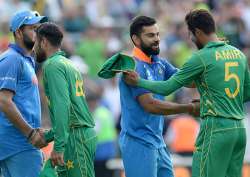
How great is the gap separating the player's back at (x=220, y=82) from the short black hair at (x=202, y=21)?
0.58 ft

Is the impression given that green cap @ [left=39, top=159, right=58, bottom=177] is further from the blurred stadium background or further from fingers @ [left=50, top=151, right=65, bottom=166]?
the blurred stadium background

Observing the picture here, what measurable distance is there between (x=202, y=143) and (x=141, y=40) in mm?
1554

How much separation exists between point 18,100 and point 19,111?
15 cm

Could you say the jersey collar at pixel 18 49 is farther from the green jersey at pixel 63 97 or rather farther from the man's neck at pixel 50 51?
the green jersey at pixel 63 97

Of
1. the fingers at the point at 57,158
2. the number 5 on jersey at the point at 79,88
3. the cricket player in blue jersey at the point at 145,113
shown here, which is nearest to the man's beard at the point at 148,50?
the cricket player in blue jersey at the point at 145,113

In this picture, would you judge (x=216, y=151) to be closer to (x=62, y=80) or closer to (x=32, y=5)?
(x=62, y=80)

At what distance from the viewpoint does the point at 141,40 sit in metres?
11.6

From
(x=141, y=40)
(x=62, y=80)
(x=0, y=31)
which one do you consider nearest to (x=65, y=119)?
(x=62, y=80)

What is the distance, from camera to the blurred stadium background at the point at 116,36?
57.7 feet

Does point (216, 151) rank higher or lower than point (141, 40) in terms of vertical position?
lower

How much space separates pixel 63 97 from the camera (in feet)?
35.7

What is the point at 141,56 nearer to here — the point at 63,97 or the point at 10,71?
the point at 63,97

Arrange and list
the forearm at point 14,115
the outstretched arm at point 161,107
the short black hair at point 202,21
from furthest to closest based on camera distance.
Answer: the outstretched arm at point 161,107, the forearm at point 14,115, the short black hair at point 202,21

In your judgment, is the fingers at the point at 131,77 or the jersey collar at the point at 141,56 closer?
the fingers at the point at 131,77
